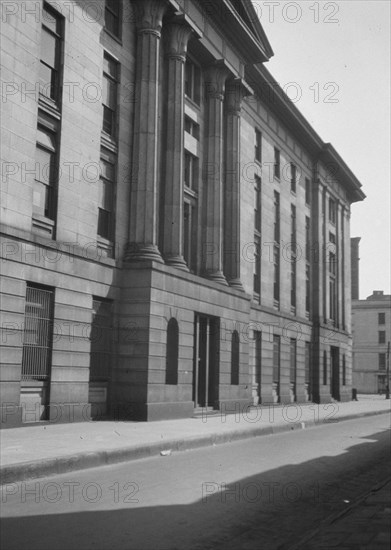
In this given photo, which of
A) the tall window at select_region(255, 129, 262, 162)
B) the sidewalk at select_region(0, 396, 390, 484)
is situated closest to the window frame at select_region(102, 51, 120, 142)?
the sidewalk at select_region(0, 396, 390, 484)

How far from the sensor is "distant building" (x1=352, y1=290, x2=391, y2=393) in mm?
97694

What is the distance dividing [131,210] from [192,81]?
27.9 feet

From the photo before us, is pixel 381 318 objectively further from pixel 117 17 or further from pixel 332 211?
pixel 117 17

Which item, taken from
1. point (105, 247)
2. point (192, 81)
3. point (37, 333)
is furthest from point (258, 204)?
point (37, 333)

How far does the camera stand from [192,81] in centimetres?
2825

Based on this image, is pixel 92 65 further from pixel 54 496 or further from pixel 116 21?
pixel 54 496

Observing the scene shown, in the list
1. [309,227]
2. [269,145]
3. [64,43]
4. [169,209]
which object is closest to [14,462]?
[64,43]

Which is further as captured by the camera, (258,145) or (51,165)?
(258,145)

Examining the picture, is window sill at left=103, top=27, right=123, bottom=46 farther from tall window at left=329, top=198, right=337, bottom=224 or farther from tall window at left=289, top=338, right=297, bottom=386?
tall window at left=329, top=198, right=337, bottom=224

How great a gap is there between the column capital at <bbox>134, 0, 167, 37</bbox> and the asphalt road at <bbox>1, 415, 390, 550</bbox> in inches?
642

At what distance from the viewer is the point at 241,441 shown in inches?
678

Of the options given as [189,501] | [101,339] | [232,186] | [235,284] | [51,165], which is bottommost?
[189,501]

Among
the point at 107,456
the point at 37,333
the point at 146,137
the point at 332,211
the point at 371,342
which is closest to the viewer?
the point at 107,456

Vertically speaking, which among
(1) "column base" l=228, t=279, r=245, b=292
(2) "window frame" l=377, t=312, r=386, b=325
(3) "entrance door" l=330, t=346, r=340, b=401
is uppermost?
(2) "window frame" l=377, t=312, r=386, b=325
